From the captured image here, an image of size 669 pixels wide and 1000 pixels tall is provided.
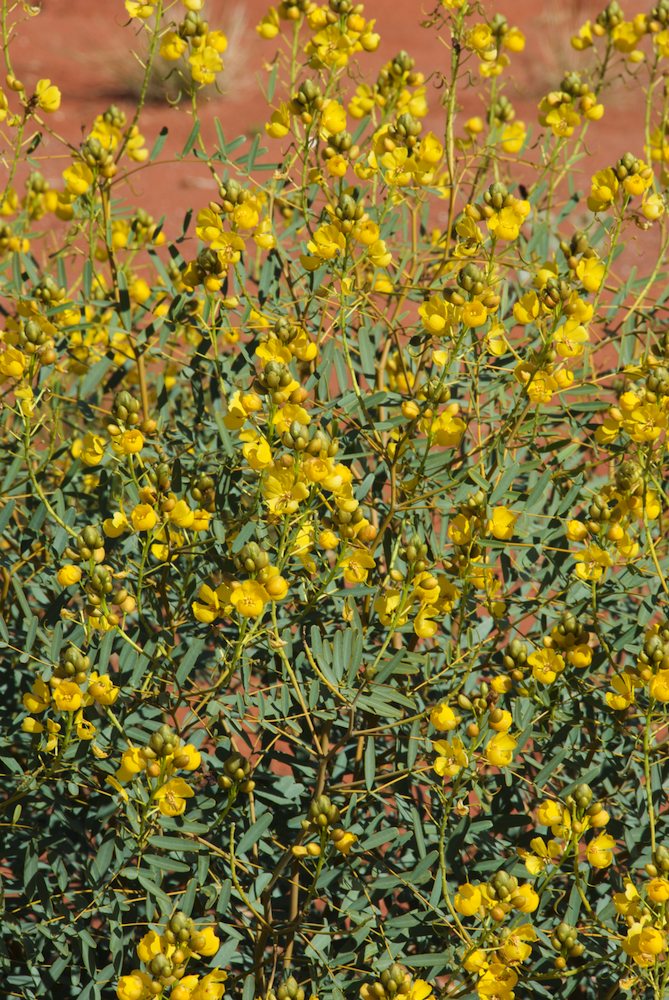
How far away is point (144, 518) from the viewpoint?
1.81 metres

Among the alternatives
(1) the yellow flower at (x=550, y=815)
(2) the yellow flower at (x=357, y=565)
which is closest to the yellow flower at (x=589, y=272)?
(2) the yellow flower at (x=357, y=565)

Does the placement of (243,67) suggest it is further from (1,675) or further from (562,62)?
(1,675)

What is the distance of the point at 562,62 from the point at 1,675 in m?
10.7

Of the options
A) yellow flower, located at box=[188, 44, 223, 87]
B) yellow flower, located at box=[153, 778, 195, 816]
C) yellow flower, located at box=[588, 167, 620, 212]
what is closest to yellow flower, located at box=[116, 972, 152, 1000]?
yellow flower, located at box=[153, 778, 195, 816]

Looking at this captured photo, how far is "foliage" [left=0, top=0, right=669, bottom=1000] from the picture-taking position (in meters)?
1.77

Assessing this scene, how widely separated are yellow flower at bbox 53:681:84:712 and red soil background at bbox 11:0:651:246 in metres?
7.13

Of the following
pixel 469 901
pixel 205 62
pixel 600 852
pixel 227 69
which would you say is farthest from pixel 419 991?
pixel 227 69

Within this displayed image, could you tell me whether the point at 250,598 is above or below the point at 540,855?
above

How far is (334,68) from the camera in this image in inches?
93.6

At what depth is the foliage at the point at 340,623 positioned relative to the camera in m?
1.77

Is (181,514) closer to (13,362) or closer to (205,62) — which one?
(13,362)

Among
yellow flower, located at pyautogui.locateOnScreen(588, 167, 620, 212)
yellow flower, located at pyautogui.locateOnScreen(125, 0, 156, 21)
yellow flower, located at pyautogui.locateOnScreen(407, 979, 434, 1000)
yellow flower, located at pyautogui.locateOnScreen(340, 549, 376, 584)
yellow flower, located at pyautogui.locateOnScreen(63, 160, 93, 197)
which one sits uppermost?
yellow flower, located at pyautogui.locateOnScreen(125, 0, 156, 21)

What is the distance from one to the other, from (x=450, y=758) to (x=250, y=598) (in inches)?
17.7

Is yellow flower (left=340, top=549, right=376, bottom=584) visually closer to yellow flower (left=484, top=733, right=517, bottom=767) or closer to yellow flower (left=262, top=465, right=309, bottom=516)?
yellow flower (left=262, top=465, right=309, bottom=516)
